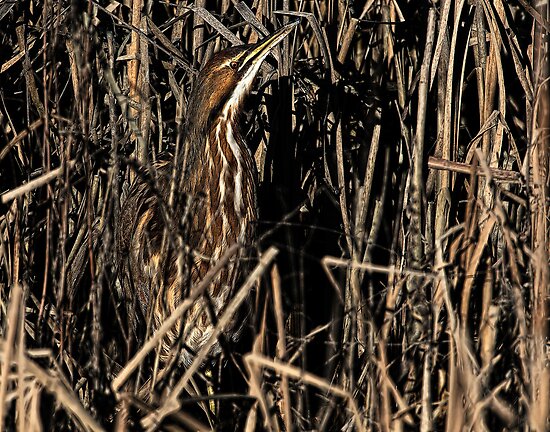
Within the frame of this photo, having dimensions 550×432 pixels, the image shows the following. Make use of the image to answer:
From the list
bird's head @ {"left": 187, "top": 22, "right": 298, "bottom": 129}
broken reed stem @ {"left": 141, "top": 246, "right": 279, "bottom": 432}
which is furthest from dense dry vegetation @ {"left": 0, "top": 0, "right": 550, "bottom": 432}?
broken reed stem @ {"left": 141, "top": 246, "right": 279, "bottom": 432}

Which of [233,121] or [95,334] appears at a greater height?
[233,121]

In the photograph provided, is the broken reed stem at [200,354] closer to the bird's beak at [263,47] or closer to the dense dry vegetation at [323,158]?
the dense dry vegetation at [323,158]

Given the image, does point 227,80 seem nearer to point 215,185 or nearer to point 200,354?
point 215,185

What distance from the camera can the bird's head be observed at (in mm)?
2650

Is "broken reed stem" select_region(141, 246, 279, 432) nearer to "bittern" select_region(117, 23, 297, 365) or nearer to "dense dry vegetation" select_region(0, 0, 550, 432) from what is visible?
"dense dry vegetation" select_region(0, 0, 550, 432)

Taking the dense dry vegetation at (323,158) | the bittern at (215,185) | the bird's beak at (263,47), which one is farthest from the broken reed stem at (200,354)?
the bird's beak at (263,47)

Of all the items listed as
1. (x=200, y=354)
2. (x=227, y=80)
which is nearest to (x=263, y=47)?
(x=227, y=80)

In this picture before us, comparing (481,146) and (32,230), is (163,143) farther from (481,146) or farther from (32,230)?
(481,146)

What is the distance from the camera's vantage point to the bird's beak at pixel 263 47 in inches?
102

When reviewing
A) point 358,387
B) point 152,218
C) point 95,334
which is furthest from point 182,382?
point 152,218

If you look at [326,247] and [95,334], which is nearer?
[95,334]

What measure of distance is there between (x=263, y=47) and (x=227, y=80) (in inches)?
5.2

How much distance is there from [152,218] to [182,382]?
1026mm

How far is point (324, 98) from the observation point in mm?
2918
